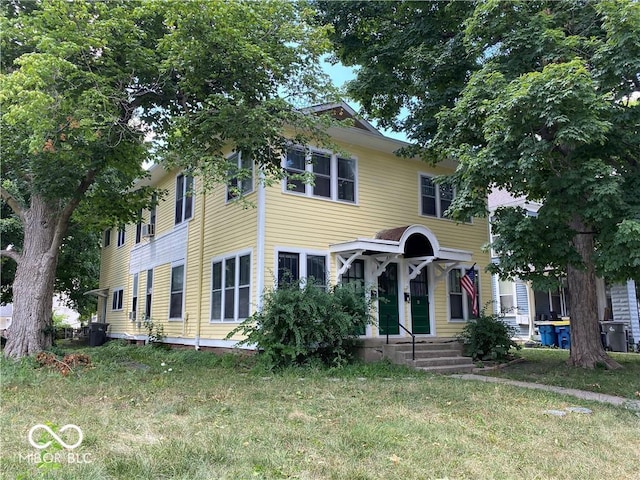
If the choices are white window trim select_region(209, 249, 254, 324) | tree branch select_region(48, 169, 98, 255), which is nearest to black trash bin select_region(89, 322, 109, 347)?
white window trim select_region(209, 249, 254, 324)

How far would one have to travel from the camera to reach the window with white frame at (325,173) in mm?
11641

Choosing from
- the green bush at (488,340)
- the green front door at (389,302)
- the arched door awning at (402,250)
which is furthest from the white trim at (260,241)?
the green bush at (488,340)

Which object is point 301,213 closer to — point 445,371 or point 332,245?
point 332,245

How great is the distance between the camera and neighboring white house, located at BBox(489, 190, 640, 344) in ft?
54.6

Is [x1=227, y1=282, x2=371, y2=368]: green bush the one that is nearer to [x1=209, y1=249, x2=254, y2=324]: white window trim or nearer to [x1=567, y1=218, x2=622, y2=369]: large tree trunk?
[x1=209, y1=249, x2=254, y2=324]: white window trim

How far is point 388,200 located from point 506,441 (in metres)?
8.93

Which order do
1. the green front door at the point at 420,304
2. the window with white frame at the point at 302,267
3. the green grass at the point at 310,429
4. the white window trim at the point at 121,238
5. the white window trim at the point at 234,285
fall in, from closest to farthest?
the green grass at the point at 310,429
the window with white frame at the point at 302,267
the white window trim at the point at 234,285
the green front door at the point at 420,304
the white window trim at the point at 121,238

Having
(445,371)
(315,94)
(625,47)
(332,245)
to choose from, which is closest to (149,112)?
(315,94)

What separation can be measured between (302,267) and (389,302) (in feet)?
8.87

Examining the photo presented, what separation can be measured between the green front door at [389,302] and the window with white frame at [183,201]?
6146mm

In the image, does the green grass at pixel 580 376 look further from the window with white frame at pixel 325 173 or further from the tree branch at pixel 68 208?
the tree branch at pixel 68 208

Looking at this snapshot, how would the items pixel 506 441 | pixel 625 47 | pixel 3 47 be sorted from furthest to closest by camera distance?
pixel 3 47
pixel 625 47
pixel 506 441

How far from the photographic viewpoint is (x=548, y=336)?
695 inches

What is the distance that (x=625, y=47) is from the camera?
7.69 meters
